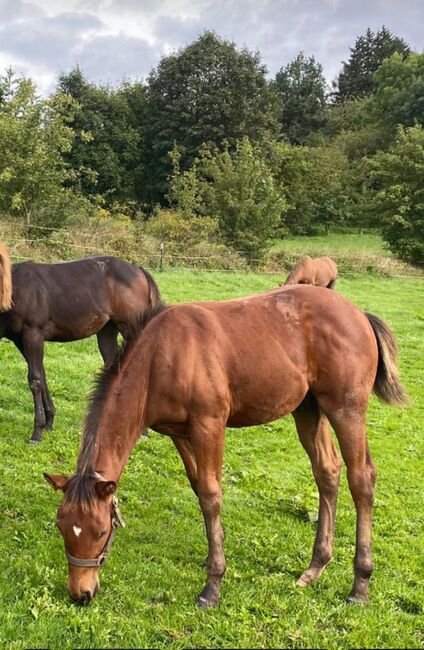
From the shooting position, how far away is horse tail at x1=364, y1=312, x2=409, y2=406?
3.61 metres

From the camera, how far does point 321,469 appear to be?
143 inches

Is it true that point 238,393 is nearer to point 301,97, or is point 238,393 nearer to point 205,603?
point 205,603

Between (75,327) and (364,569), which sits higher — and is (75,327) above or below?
above

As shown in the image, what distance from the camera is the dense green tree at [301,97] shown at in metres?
46.8

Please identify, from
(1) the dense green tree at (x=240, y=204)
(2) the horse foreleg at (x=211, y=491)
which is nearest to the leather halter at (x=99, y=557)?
(2) the horse foreleg at (x=211, y=491)

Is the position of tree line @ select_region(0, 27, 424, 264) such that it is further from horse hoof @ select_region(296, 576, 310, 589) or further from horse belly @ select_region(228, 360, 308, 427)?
horse hoof @ select_region(296, 576, 310, 589)

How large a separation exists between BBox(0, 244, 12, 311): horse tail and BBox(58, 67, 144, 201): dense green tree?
26.9m

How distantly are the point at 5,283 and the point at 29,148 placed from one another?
12.3m

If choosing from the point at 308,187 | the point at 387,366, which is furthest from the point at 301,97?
the point at 387,366

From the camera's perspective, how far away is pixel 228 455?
547 cm

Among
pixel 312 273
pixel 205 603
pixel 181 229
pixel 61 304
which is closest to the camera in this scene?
pixel 205 603

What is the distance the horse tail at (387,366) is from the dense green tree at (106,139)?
29774 millimetres

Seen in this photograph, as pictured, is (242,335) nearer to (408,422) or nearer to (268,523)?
(268,523)

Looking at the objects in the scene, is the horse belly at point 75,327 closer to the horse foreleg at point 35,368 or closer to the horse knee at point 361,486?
the horse foreleg at point 35,368
